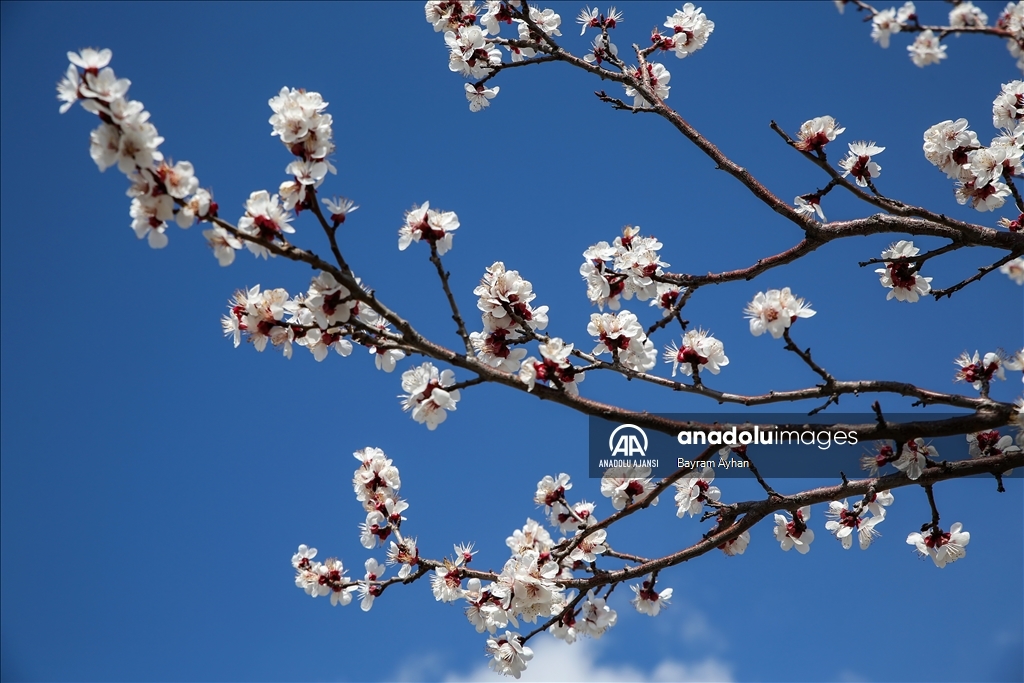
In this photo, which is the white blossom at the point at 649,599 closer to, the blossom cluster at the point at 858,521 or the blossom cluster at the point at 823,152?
the blossom cluster at the point at 858,521

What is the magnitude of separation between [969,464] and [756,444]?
3.81ft

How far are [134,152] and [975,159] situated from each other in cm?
424

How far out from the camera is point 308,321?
3152mm

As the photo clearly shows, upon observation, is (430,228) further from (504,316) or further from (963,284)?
(963,284)

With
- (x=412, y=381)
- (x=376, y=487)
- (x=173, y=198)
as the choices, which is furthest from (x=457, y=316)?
(x=376, y=487)

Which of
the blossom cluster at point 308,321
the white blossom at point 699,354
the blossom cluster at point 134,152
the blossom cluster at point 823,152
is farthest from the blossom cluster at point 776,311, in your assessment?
the blossom cluster at point 134,152

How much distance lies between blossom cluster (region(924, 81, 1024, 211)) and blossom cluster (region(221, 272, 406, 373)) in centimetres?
A: 337

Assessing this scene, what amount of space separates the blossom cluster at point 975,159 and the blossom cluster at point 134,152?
13.0 feet

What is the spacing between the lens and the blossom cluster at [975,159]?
4.09 m

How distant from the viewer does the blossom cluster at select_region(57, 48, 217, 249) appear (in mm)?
2580

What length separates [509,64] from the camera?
16.6 ft

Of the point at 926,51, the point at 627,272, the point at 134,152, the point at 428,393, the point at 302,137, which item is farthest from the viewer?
the point at 926,51

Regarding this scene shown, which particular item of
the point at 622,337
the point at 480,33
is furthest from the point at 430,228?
the point at 480,33

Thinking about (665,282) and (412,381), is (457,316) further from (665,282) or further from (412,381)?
(665,282)
